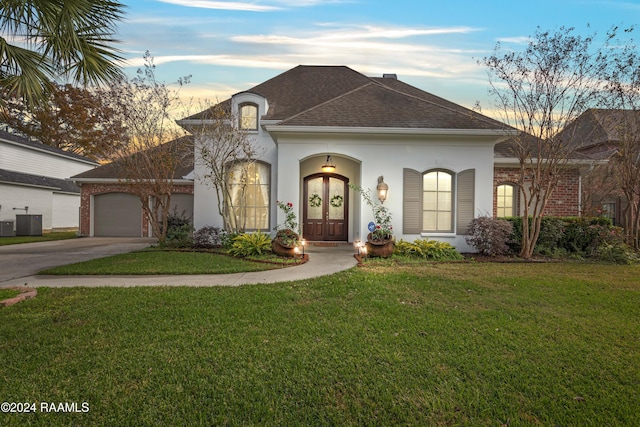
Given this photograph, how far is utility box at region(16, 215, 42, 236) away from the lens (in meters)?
16.5

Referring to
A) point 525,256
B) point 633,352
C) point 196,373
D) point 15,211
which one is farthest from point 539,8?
point 15,211

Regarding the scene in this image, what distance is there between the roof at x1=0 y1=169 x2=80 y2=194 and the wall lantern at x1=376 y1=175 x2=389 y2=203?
62.3ft

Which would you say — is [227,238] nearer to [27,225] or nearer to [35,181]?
[27,225]

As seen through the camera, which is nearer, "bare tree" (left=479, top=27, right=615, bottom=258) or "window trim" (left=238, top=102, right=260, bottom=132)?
"bare tree" (left=479, top=27, right=615, bottom=258)

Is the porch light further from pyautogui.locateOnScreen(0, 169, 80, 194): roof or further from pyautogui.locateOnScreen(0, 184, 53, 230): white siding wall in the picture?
pyautogui.locateOnScreen(0, 184, 53, 230): white siding wall

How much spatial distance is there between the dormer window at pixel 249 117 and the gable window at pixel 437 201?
5012 millimetres

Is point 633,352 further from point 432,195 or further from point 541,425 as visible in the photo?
point 432,195

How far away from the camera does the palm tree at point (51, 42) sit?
471 cm

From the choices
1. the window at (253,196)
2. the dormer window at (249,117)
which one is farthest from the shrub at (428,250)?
the dormer window at (249,117)

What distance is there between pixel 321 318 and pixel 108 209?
15735mm

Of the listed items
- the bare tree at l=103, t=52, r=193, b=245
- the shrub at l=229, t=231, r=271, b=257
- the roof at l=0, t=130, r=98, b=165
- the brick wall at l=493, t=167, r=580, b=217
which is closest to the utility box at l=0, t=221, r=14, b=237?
the roof at l=0, t=130, r=98, b=165

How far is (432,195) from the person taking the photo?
9.86 metres

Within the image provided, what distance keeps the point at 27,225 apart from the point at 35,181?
3885 mm

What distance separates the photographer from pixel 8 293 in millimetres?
4969
